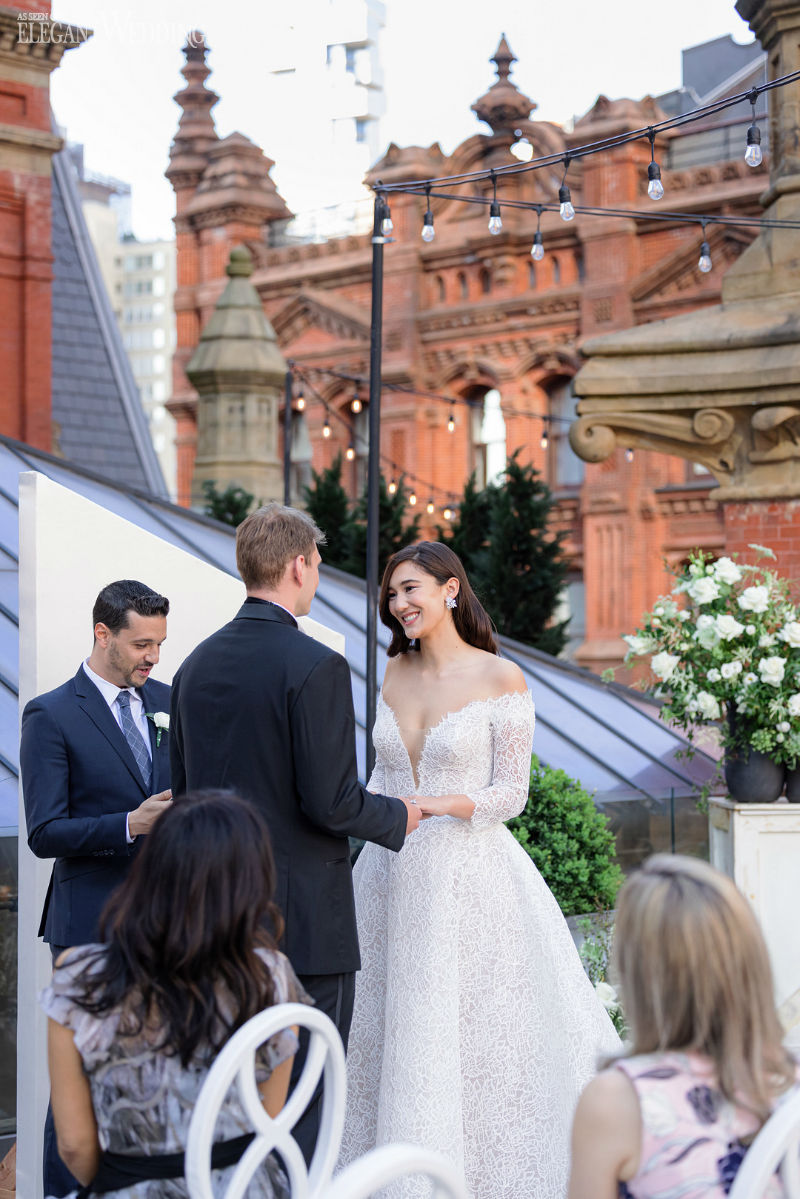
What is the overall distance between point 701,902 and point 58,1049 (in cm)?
109

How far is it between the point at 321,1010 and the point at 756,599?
357cm

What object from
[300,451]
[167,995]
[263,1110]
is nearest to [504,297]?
[300,451]

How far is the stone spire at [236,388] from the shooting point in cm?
1714

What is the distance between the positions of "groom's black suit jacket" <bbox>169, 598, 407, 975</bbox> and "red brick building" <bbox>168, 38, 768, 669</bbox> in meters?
19.0

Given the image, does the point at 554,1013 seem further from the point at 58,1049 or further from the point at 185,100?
the point at 185,100

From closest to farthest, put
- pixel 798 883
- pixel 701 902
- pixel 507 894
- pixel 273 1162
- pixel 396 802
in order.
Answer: pixel 701 902
pixel 273 1162
pixel 396 802
pixel 507 894
pixel 798 883

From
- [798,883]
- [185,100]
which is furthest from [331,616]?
[185,100]

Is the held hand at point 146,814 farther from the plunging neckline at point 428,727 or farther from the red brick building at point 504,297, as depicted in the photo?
the red brick building at point 504,297

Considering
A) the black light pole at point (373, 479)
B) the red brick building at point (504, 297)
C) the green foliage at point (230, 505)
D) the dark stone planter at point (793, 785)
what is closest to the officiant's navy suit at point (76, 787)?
the black light pole at point (373, 479)

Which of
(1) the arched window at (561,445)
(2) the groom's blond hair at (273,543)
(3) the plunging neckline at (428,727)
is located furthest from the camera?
(1) the arched window at (561,445)

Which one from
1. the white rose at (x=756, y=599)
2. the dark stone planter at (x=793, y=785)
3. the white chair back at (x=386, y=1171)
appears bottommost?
the dark stone planter at (x=793, y=785)

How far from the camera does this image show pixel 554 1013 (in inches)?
167

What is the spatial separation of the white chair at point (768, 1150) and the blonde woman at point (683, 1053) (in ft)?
0.26

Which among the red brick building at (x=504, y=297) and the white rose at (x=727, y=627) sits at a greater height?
the red brick building at (x=504, y=297)
